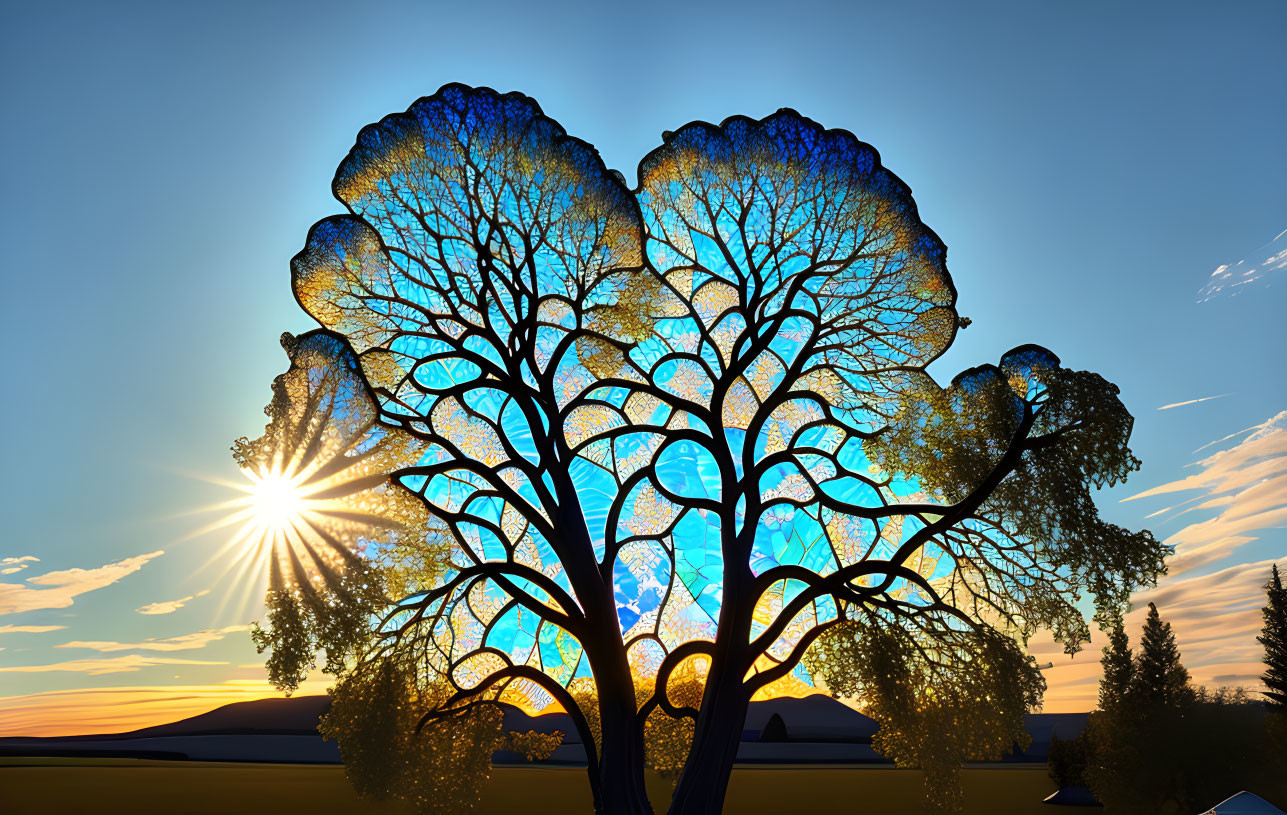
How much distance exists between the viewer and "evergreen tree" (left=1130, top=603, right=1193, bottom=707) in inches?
1067

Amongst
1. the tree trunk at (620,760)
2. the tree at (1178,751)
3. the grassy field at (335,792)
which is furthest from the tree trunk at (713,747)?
the tree at (1178,751)

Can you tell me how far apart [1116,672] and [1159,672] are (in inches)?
66.5

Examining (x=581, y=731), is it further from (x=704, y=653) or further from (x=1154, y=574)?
(x=1154, y=574)

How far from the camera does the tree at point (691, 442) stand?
10.9 metres

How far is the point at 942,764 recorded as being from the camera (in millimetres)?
10703

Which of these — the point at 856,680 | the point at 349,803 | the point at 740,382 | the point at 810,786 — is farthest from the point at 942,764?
the point at 810,786

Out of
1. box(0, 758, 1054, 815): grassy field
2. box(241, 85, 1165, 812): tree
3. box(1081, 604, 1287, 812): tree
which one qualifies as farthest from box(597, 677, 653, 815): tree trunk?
box(1081, 604, 1287, 812): tree

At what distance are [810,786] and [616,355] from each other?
26.7m

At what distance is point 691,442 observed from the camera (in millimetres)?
12930

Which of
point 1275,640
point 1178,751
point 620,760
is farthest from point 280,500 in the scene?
point 1275,640

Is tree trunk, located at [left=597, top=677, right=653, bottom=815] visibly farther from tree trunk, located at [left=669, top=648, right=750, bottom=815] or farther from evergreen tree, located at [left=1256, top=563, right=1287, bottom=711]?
evergreen tree, located at [left=1256, top=563, right=1287, bottom=711]

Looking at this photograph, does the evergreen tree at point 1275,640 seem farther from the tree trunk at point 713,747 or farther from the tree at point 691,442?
the tree trunk at point 713,747

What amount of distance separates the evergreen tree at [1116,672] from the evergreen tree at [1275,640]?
776 centimetres

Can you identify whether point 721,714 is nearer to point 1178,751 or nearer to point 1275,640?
point 1178,751
